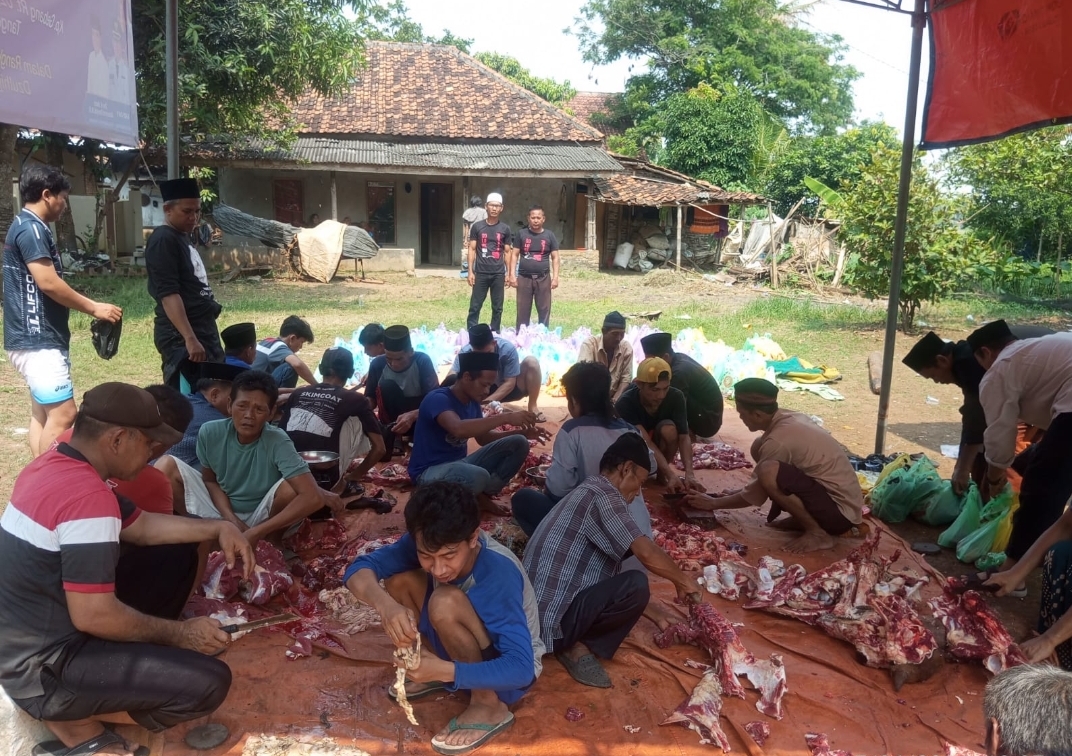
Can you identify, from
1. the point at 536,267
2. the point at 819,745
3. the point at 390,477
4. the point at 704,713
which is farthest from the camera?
the point at 536,267

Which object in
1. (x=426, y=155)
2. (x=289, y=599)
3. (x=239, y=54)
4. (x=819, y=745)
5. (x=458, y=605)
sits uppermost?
(x=239, y=54)

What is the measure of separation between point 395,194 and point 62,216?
27.0 feet

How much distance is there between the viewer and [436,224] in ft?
75.0

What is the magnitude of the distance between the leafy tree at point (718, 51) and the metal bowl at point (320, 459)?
2696 centimetres

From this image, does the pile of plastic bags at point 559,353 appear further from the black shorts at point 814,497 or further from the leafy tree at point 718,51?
the leafy tree at point 718,51

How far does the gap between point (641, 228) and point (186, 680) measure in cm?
2166

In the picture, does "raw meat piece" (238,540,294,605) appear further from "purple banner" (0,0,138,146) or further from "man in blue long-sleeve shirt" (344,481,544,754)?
"purple banner" (0,0,138,146)

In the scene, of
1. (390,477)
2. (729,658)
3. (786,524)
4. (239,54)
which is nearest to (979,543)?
(786,524)

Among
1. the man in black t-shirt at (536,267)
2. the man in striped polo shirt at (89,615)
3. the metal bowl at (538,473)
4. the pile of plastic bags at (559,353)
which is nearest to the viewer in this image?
the man in striped polo shirt at (89,615)

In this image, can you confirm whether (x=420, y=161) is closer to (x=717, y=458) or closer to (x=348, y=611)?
(x=717, y=458)

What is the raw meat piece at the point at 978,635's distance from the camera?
3.61 metres

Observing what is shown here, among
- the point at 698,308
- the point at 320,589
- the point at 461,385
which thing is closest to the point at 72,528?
the point at 320,589

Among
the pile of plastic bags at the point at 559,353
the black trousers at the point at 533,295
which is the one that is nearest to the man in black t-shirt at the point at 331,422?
the pile of plastic bags at the point at 559,353

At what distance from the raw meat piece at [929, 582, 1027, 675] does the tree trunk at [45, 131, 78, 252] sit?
1657 cm
